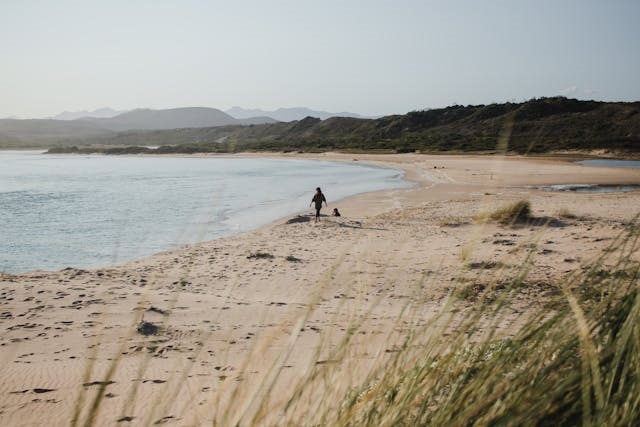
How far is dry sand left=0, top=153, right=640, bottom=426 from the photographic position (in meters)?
1.71

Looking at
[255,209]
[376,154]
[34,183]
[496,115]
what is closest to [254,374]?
[255,209]

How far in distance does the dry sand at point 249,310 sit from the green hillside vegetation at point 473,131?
1179 inches

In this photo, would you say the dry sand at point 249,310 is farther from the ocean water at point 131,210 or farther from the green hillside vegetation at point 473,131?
the green hillside vegetation at point 473,131

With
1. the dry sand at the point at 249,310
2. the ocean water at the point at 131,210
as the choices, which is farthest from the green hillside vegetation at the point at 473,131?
the dry sand at the point at 249,310

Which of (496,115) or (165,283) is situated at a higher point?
(496,115)

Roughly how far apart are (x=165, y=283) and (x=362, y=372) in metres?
4.98

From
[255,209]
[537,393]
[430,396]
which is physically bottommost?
[255,209]

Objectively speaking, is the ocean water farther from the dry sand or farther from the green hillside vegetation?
the green hillside vegetation

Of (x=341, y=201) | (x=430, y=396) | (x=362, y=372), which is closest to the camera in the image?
(x=430, y=396)

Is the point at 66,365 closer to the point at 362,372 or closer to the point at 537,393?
the point at 362,372

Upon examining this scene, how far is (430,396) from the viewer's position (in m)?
1.40

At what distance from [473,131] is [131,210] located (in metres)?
65.3

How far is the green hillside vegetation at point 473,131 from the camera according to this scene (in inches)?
2127

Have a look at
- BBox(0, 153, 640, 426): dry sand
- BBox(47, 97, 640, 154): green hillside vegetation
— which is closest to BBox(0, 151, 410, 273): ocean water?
BBox(0, 153, 640, 426): dry sand
